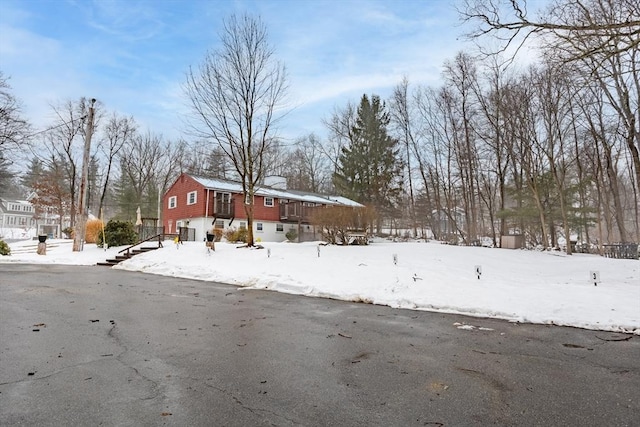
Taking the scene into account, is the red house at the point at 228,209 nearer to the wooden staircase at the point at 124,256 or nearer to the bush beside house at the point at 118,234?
the bush beside house at the point at 118,234

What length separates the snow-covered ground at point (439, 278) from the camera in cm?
671

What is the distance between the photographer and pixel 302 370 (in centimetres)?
362

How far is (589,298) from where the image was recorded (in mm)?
7113

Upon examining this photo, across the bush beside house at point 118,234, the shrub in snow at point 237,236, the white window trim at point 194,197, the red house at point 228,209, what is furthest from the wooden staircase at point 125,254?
the white window trim at point 194,197

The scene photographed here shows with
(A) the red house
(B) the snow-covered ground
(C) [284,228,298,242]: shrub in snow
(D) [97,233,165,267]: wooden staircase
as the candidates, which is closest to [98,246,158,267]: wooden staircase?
(D) [97,233,165,267]: wooden staircase

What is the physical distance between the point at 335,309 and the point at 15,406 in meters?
5.35

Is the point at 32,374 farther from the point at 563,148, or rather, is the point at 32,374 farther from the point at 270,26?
the point at 563,148

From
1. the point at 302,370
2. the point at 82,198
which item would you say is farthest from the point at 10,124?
the point at 302,370

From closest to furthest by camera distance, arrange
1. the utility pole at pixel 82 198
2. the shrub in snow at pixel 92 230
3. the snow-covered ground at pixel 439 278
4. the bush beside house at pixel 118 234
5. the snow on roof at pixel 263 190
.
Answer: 1. the snow-covered ground at pixel 439 278
2. the utility pole at pixel 82 198
3. the bush beside house at pixel 118 234
4. the shrub in snow at pixel 92 230
5. the snow on roof at pixel 263 190

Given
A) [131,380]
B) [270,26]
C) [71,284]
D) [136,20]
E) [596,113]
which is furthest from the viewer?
[596,113]

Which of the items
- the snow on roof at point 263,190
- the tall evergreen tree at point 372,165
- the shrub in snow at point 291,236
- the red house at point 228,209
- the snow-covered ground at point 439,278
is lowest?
the snow-covered ground at point 439,278

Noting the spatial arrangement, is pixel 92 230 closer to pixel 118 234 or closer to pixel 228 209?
pixel 118 234

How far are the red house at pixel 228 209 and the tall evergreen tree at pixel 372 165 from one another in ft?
18.4

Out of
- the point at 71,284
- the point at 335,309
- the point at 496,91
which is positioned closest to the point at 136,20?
the point at 71,284
